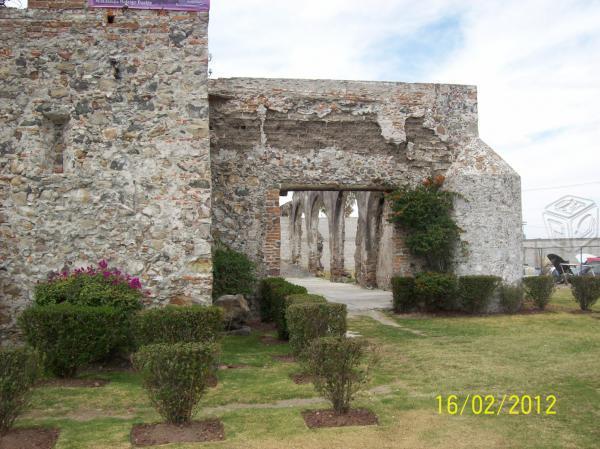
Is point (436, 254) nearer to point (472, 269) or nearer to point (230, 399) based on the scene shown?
point (472, 269)

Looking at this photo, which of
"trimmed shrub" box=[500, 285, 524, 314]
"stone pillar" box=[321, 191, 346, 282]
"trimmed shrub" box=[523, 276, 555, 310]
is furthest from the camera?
"stone pillar" box=[321, 191, 346, 282]

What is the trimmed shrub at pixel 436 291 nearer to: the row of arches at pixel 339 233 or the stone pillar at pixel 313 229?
the row of arches at pixel 339 233

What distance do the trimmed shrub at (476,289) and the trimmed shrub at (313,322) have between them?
587 cm

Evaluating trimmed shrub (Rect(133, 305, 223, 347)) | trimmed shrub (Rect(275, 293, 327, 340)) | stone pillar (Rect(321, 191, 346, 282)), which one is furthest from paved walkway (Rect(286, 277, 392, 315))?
trimmed shrub (Rect(133, 305, 223, 347))

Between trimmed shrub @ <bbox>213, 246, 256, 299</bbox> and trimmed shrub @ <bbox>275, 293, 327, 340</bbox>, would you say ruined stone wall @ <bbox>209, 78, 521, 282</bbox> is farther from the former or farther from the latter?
trimmed shrub @ <bbox>275, 293, 327, 340</bbox>

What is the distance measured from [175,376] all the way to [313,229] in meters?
24.3

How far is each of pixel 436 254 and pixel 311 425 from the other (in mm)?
8944

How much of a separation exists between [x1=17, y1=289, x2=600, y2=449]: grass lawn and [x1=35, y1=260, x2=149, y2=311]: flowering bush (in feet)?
3.64

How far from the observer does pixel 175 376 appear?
16.6ft

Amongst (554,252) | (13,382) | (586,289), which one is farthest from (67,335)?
(554,252)

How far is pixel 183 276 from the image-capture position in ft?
30.1

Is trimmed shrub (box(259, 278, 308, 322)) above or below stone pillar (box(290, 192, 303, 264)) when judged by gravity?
below

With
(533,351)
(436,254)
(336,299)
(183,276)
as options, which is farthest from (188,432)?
(336,299)
